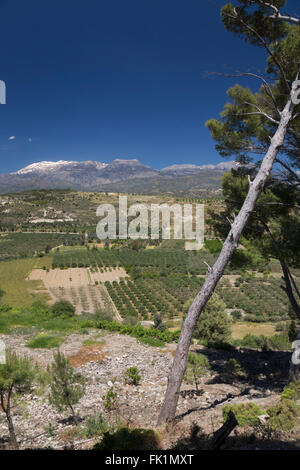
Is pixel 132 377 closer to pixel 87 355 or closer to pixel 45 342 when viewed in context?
pixel 87 355

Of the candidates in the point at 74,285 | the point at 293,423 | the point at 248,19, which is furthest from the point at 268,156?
the point at 74,285

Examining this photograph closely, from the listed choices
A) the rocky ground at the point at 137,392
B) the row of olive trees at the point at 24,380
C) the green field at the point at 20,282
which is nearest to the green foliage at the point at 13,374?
the row of olive trees at the point at 24,380

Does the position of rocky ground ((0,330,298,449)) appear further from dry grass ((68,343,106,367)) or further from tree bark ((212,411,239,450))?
tree bark ((212,411,239,450))

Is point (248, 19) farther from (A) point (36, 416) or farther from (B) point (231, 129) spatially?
(A) point (36, 416)

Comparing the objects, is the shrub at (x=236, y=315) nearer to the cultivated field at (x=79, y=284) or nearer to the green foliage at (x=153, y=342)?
the cultivated field at (x=79, y=284)

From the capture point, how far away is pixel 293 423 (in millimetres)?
4164

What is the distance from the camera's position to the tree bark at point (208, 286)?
4922 millimetres

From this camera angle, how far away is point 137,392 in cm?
732

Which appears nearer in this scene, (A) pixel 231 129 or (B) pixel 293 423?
Result: (B) pixel 293 423

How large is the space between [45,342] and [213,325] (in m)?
9.37

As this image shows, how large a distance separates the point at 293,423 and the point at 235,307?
33.1m

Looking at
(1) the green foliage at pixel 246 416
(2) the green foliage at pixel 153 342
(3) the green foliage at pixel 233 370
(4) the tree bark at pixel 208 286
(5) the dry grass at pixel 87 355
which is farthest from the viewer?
(2) the green foliage at pixel 153 342

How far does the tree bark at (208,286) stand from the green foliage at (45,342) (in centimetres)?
716

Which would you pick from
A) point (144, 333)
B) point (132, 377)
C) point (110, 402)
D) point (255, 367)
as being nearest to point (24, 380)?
point (110, 402)
